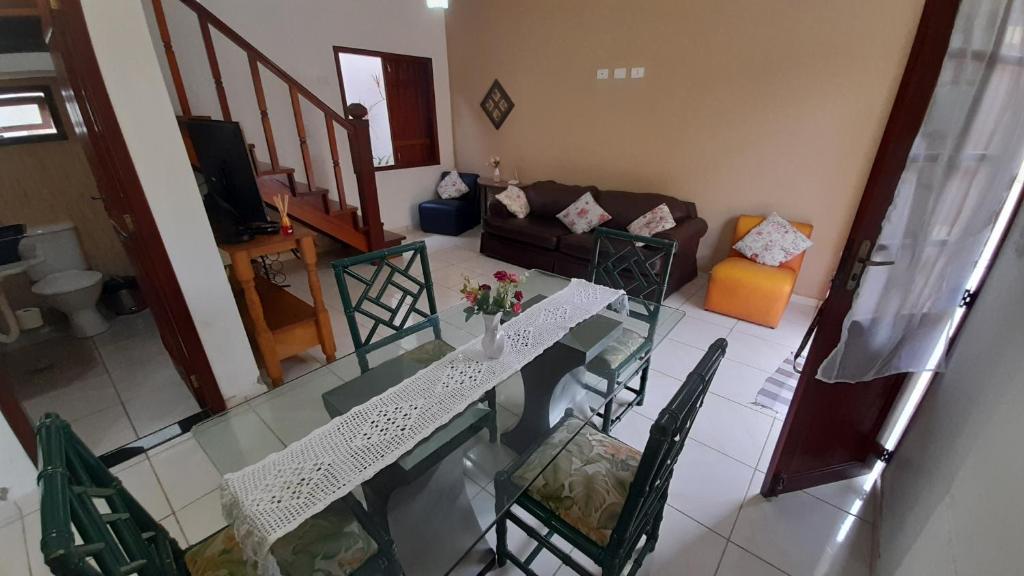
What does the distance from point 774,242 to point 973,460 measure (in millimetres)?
2501

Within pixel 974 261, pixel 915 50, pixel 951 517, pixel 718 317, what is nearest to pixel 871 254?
pixel 974 261

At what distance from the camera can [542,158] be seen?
489 cm

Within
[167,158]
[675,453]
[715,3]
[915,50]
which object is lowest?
[675,453]

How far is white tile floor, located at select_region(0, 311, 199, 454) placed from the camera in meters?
2.08

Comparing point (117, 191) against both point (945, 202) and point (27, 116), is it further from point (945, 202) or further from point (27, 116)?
point (945, 202)

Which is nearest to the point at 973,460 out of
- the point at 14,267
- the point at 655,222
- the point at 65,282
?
the point at 655,222

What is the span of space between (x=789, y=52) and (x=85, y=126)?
14.4 feet

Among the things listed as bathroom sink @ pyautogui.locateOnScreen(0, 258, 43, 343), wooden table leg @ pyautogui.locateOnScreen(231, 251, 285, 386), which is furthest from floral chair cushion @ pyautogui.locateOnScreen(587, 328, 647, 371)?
bathroom sink @ pyautogui.locateOnScreen(0, 258, 43, 343)

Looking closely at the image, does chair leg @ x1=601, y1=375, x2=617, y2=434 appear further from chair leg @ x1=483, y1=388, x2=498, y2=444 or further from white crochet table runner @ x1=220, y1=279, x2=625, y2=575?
chair leg @ x1=483, y1=388, x2=498, y2=444

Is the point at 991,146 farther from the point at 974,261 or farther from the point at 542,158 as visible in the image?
the point at 542,158

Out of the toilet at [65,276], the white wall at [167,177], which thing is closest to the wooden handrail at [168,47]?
the toilet at [65,276]

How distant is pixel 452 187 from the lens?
18.0 ft

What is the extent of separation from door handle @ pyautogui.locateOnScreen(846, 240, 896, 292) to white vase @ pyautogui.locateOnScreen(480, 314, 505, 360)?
115 centimetres

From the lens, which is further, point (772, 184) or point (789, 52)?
point (772, 184)
